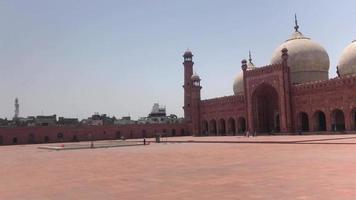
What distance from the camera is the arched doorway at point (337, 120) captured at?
102 feet

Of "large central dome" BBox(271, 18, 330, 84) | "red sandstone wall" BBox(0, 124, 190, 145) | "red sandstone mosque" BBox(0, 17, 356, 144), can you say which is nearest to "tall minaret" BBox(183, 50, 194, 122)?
"red sandstone mosque" BBox(0, 17, 356, 144)

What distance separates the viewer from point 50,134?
42.0 metres

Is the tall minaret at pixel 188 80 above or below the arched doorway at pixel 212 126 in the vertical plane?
above

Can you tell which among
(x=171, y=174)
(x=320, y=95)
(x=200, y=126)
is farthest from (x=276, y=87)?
(x=171, y=174)

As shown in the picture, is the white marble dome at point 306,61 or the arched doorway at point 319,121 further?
the white marble dome at point 306,61

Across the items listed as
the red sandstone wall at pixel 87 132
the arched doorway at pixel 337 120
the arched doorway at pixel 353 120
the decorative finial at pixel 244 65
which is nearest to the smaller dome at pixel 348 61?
the arched doorway at pixel 337 120

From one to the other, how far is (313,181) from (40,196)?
455cm

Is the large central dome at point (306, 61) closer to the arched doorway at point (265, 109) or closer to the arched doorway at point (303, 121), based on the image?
the arched doorway at point (265, 109)

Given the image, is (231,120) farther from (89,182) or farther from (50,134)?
(89,182)

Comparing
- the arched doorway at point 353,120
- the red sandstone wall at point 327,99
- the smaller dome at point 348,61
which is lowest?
the arched doorway at point 353,120

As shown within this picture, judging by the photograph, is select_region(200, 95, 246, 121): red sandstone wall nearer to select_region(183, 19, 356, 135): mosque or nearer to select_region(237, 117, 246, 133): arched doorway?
select_region(183, 19, 356, 135): mosque

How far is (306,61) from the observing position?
3631 centimetres

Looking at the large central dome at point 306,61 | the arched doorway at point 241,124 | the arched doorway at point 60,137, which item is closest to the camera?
the large central dome at point 306,61

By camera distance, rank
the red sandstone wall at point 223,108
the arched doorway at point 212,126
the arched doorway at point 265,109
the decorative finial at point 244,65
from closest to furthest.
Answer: the arched doorway at point 265,109, the decorative finial at point 244,65, the red sandstone wall at point 223,108, the arched doorway at point 212,126
